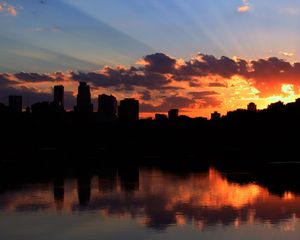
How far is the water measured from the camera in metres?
31.9

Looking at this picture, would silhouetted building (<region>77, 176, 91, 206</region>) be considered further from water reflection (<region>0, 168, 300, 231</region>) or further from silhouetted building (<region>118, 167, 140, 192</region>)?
silhouetted building (<region>118, 167, 140, 192</region>)

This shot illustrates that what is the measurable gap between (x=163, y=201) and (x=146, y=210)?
4.76 metres

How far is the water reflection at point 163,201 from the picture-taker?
119ft

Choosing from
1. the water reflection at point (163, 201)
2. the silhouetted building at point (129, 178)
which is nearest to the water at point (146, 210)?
the water reflection at point (163, 201)

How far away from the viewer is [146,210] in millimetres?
39812

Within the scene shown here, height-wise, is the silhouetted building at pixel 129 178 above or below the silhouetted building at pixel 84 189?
above

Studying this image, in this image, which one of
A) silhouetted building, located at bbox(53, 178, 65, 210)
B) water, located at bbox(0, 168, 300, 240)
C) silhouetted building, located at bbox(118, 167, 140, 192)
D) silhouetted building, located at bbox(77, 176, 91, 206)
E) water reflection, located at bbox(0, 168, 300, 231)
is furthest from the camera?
silhouetted building, located at bbox(118, 167, 140, 192)

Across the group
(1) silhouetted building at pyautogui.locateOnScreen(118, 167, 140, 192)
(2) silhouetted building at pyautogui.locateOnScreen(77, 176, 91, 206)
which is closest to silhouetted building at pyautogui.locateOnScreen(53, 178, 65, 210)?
(2) silhouetted building at pyautogui.locateOnScreen(77, 176, 91, 206)

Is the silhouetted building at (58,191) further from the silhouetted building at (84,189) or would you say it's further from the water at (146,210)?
the silhouetted building at (84,189)

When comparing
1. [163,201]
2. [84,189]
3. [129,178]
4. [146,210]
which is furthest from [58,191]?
[129,178]

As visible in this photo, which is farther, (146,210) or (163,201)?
(163,201)

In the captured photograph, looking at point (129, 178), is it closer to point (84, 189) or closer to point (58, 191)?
point (84, 189)

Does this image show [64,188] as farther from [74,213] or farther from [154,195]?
[74,213]

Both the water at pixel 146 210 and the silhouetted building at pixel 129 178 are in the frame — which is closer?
the water at pixel 146 210
